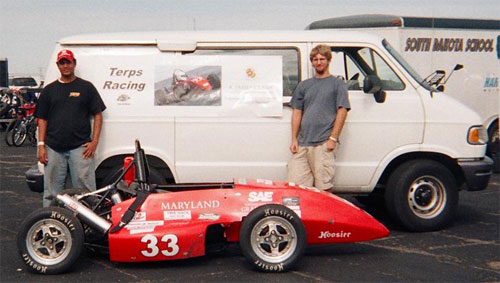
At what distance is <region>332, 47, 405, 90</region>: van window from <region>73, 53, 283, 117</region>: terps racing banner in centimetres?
87

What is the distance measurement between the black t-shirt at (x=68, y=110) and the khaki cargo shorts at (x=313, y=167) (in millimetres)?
2041

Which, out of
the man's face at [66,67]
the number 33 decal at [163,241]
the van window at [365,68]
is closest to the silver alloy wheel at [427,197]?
the van window at [365,68]

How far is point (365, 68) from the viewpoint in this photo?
793cm

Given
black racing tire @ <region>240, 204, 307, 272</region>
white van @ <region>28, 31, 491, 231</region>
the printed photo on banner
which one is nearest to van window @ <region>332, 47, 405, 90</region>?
white van @ <region>28, 31, 491, 231</region>

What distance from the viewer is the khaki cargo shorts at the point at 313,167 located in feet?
23.9

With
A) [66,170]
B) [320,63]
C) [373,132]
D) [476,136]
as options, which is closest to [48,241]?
[66,170]

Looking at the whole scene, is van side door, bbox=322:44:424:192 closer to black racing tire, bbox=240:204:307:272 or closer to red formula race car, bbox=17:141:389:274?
red formula race car, bbox=17:141:389:274

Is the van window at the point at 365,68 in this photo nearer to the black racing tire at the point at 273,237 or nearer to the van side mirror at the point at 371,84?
the van side mirror at the point at 371,84

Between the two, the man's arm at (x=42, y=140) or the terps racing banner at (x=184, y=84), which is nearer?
the man's arm at (x=42, y=140)

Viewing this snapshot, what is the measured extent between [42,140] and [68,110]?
1.34 feet

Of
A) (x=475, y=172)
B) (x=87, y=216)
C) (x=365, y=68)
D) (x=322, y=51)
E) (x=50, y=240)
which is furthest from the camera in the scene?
(x=365, y=68)

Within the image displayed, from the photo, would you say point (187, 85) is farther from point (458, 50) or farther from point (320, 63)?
point (458, 50)

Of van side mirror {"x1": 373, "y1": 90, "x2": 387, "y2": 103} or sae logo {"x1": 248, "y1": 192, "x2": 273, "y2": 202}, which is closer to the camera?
sae logo {"x1": 248, "y1": 192, "x2": 273, "y2": 202}

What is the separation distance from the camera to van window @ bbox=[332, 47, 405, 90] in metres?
7.80
